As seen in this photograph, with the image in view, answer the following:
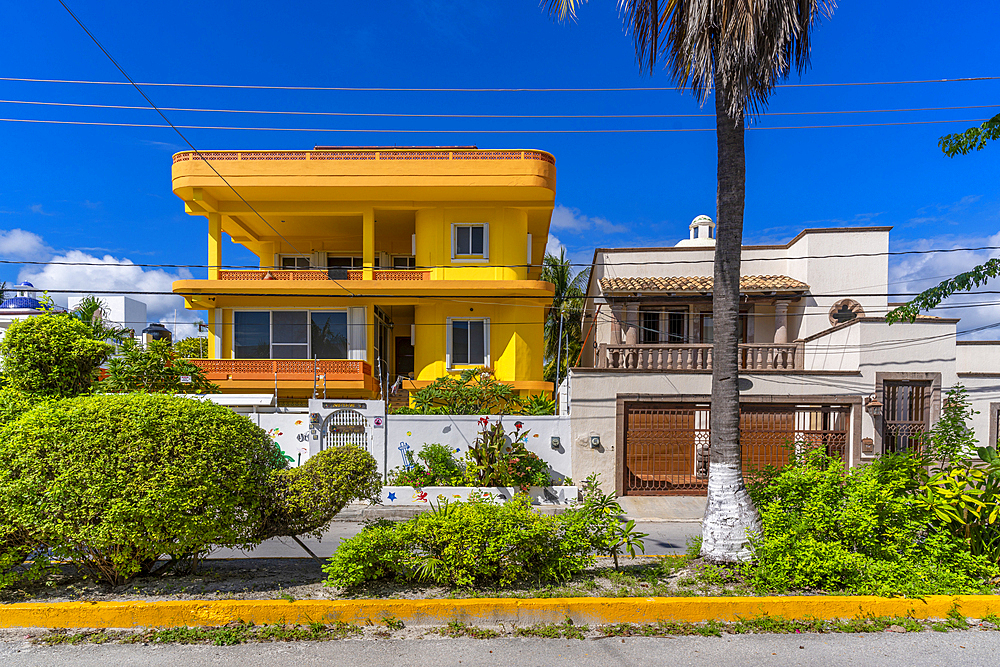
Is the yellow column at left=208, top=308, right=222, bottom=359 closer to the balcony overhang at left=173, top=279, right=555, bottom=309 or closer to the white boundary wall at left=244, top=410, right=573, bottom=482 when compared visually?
the balcony overhang at left=173, top=279, right=555, bottom=309

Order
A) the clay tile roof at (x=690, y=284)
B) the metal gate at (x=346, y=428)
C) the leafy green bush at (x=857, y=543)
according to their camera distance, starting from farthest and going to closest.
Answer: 1. the clay tile roof at (x=690, y=284)
2. the metal gate at (x=346, y=428)
3. the leafy green bush at (x=857, y=543)

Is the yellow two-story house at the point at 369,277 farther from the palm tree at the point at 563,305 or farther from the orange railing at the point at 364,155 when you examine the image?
the palm tree at the point at 563,305

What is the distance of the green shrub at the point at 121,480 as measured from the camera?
4.66 metres

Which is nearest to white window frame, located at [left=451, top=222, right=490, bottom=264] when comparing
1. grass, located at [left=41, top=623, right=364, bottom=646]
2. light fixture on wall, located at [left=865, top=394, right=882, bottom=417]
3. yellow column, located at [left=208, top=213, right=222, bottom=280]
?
yellow column, located at [left=208, top=213, right=222, bottom=280]

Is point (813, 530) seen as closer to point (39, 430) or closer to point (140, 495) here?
point (140, 495)

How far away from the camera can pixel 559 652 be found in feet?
14.3

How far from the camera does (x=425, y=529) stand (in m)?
5.38

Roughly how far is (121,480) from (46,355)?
2.32 meters

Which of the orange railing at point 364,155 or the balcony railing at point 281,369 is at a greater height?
the orange railing at point 364,155

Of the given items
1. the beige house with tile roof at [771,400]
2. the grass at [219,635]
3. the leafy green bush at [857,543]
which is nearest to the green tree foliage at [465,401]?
the beige house with tile roof at [771,400]

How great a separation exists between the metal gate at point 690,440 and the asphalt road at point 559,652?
26.4ft

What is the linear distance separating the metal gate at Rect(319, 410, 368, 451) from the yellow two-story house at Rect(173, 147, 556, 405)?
562cm

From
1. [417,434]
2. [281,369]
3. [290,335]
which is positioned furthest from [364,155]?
[417,434]

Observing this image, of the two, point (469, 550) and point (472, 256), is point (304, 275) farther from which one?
point (469, 550)
